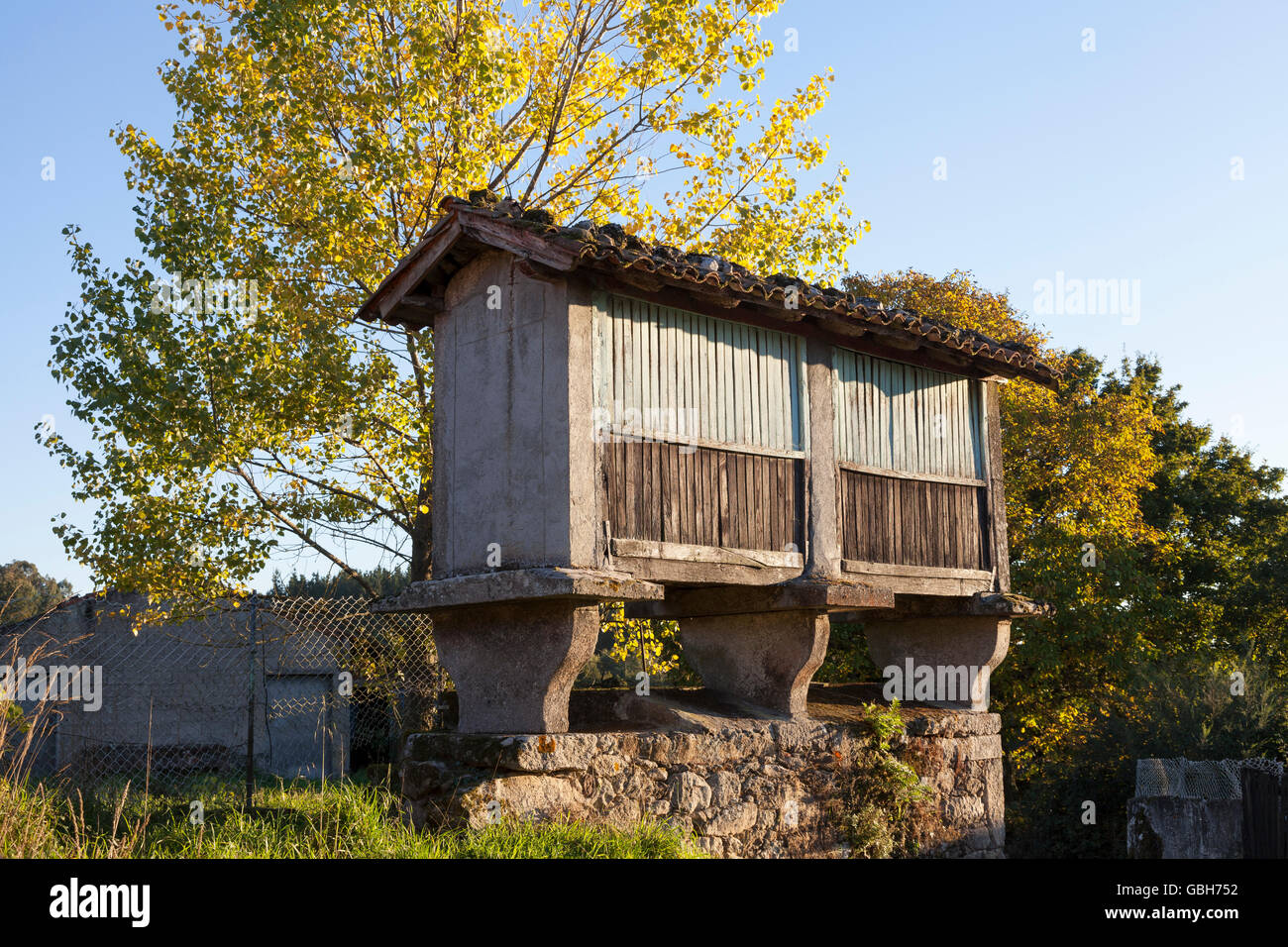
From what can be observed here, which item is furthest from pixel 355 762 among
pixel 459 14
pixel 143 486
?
pixel 459 14

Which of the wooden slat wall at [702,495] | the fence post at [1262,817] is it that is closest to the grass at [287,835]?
the wooden slat wall at [702,495]

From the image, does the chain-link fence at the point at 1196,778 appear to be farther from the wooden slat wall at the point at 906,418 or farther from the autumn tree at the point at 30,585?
the autumn tree at the point at 30,585

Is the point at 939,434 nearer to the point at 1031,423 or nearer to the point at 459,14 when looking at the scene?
the point at 459,14

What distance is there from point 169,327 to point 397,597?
190 inches

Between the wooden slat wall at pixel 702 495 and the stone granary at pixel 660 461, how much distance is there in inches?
0.6

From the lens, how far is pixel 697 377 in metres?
7.29

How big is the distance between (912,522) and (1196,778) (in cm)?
258

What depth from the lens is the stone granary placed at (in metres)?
6.63

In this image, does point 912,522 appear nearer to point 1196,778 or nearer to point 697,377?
point 697,377

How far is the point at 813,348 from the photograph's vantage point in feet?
26.5

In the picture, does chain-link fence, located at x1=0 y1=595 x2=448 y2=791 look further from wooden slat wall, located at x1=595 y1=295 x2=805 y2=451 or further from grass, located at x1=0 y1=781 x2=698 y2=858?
wooden slat wall, located at x1=595 y1=295 x2=805 y2=451

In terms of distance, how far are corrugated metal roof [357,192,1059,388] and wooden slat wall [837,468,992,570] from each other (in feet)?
3.64

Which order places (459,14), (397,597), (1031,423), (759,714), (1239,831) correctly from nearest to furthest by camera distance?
1. (1239,831)
2. (397,597)
3. (759,714)
4. (459,14)
5. (1031,423)

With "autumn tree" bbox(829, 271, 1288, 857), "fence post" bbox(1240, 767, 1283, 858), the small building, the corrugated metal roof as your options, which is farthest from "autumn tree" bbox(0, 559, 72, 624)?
"fence post" bbox(1240, 767, 1283, 858)
